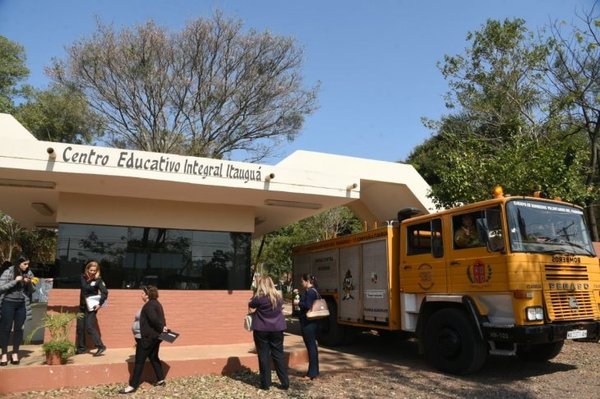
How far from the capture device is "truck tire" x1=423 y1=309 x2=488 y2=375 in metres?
7.88

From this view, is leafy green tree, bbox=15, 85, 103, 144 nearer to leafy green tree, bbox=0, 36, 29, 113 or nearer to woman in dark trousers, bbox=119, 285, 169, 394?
leafy green tree, bbox=0, 36, 29, 113

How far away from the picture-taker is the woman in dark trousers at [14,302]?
7.70 m

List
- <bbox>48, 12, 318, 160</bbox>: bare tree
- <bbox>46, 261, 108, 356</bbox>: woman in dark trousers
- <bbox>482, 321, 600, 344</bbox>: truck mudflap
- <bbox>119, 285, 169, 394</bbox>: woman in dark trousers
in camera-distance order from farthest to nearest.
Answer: <bbox>48, 12, 318, 160</bbox>: bare tree, <bbox>46, 261, 108, 356</bbox>: woman in dark trousers, <bbox>482, 321, 600, 344</bbox>: truck mudflap, <bbox>119, 285, 169, 394</bbox>: woman in dark trousers

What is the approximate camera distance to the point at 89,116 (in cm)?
2417

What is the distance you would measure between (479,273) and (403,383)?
6.88ft

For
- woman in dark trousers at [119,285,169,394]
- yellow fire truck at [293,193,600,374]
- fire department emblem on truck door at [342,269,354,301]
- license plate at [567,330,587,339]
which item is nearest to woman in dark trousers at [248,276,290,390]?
woman in dark trousers at [119,285,169,394]

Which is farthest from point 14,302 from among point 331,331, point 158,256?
point 331,331

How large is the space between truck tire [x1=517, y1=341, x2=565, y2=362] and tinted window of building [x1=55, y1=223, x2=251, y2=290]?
5883 millimetres

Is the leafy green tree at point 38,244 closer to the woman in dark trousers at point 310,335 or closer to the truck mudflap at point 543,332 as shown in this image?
the woman in dark trousers at point 310,335

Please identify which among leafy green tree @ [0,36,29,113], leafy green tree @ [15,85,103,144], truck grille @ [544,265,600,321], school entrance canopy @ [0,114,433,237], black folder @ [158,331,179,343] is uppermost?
leafy green tree @ [0,36,29,113]

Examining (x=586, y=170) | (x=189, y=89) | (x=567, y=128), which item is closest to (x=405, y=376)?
(x=586, y=170)

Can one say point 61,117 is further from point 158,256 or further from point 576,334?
point 576,334

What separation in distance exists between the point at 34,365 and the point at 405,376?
5.73m

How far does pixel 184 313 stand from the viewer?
34.1 feet
